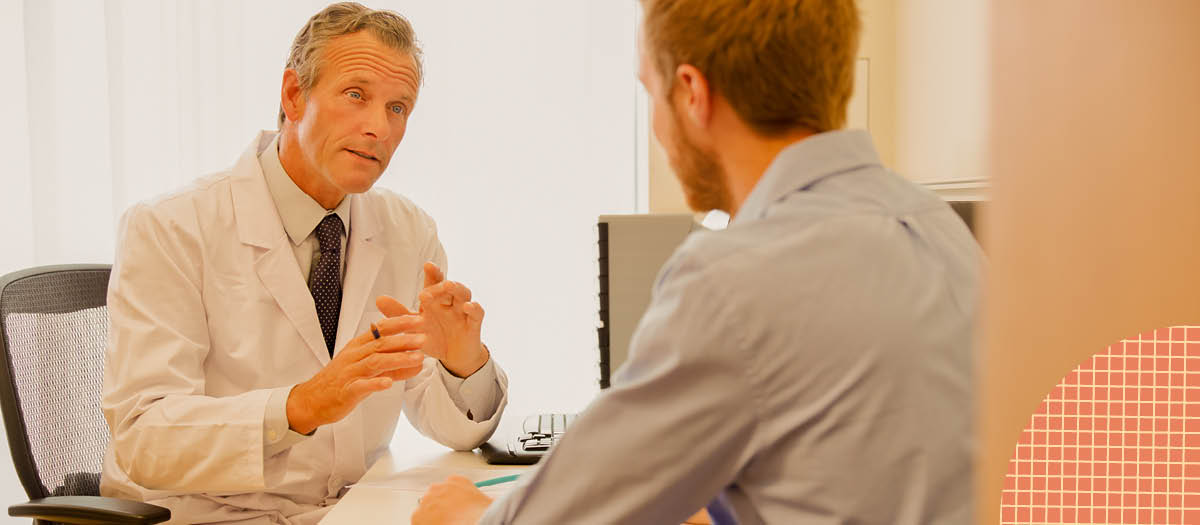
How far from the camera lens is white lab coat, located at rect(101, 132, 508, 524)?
50.8 inches

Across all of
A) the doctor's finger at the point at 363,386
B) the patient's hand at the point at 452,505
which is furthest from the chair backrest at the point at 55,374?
the patient's hand at the point at 452,505

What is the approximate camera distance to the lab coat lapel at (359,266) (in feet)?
4.94

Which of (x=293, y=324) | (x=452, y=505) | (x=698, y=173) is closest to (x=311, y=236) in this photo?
(x=293, y=324)

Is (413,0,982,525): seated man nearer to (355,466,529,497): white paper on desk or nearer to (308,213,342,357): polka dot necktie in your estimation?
(355,466,529,497): white paper on desk

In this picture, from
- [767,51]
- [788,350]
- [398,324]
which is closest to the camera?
[788,350]

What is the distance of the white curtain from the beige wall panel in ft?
7.41

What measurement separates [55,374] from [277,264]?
40cm

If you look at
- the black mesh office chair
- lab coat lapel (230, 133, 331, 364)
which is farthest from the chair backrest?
lab coat lapel (230, 133, 331, 364)

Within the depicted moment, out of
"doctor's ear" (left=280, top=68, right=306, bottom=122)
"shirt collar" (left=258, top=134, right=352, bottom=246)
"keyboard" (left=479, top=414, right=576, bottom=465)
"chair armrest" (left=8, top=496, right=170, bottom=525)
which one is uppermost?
"doctor's ear" (left=280, top=68, right=306, bottom=122)

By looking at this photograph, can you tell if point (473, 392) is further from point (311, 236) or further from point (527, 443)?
point (311, 236)

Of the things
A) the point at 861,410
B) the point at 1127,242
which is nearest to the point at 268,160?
the point at 861,410

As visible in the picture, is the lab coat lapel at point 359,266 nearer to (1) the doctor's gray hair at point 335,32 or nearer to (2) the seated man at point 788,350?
(1) the doctor's gray hair at point 335,32

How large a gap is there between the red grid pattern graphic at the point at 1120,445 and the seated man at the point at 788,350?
22cm

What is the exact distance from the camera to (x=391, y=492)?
4.08 feet
